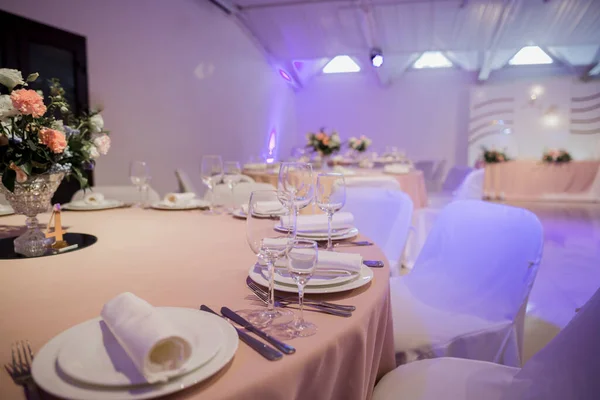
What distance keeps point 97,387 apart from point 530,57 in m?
13.2

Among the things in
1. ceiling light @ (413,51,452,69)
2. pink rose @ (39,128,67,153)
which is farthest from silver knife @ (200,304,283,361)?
ceiling light @ (413,51,452,69)

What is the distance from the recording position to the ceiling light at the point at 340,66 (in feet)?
40.7

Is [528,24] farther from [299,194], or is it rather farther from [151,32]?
[299,194]

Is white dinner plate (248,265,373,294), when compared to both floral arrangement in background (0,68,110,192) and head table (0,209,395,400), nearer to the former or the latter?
head table (0,209,395,400)

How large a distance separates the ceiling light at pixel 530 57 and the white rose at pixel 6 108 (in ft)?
40.9

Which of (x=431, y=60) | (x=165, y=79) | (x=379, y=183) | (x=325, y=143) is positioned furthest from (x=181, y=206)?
(x=431, y=60)

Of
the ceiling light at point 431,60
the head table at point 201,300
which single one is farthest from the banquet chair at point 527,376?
the ceiling light at point 431,60

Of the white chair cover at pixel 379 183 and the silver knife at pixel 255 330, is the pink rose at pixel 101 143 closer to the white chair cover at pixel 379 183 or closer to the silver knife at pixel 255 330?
the silver knife at pixel 255 330

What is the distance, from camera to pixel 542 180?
9.62 meters

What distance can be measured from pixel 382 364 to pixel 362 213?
1432 millimetres

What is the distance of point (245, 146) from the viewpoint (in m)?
8.66

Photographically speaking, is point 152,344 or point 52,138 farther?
point 52,138

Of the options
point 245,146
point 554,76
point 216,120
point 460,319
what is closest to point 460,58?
point 554,76

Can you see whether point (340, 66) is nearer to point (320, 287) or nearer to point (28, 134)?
point (28, 134)
